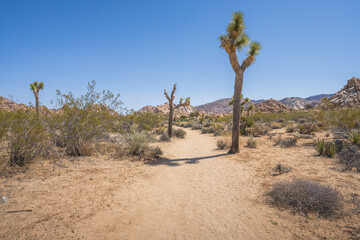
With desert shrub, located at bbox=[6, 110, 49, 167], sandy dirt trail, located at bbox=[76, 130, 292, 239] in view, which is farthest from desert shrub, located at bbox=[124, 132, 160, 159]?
desert shrub, located at bbox=[6, 110, 49, 167]

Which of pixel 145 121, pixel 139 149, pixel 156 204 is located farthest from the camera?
pixel 145 121

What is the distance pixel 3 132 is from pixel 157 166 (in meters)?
4.88

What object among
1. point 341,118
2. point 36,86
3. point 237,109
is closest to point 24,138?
point 237,109

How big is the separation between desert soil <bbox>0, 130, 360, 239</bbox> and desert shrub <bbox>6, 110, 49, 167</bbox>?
648 millimetres

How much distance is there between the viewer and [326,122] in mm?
8828

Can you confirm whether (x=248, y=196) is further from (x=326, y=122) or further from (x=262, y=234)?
(x=326, y=122)

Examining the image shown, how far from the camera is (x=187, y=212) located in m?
3.47

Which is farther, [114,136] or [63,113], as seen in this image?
[114,136]

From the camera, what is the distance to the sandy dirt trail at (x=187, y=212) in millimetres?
2799

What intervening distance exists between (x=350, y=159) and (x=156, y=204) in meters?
7.46

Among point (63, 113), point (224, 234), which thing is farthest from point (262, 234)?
point (63, 113)

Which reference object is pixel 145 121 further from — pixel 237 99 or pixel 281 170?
pixel 281 170

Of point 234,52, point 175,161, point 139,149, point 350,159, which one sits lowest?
point 175,161

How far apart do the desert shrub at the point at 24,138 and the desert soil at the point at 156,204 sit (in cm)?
65
